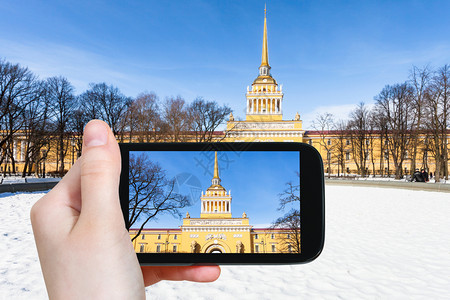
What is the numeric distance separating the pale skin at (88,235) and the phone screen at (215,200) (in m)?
0.49

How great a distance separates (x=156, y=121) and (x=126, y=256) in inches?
1165

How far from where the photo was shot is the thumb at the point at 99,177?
142 cm

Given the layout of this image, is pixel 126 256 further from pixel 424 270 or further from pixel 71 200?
pixel 424 270

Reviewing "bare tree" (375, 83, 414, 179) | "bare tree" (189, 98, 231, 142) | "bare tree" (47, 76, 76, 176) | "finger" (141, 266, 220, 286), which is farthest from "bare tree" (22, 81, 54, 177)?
"bare tree" (375, 83, 414, 179)

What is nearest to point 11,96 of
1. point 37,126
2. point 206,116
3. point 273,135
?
point 37,126

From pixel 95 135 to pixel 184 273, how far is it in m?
1.46

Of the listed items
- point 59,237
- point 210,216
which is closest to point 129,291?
point 59,237

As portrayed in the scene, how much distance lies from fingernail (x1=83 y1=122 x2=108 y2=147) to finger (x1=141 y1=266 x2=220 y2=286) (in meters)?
1.34

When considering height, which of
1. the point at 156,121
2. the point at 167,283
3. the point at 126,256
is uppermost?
the point at 156,121

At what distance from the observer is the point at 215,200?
194cm

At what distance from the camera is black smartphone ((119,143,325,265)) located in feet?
6.54

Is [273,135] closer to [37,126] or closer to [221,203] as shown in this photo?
[37,126]

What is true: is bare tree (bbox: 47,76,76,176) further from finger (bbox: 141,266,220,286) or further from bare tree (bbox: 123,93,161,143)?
finger (bbox: 141,266,220,286)

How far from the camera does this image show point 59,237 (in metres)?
1.39
